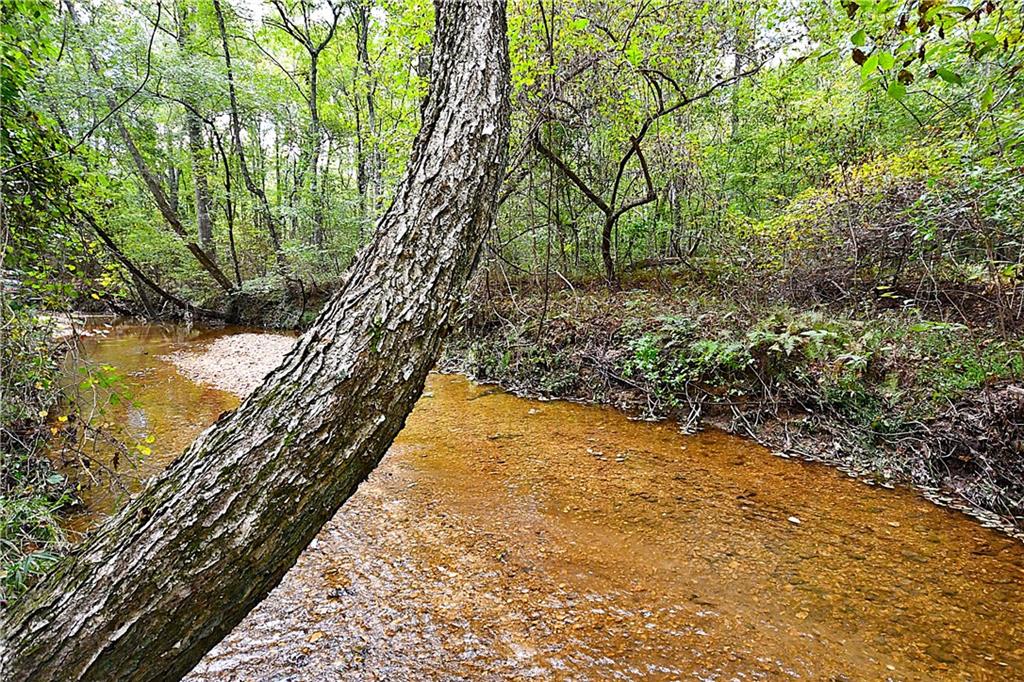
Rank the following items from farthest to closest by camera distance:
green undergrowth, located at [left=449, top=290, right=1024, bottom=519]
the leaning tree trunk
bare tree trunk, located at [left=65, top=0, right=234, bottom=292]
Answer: bare tree trunk, located at [left=65, top=0, right=234, bottom=292]
green undergrowth, located at [left=449, top=290, right=1024, bottom=519]
the leaning tree trunk

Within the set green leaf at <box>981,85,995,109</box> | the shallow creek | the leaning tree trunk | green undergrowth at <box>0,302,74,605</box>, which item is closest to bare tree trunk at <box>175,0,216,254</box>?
green undergrowth at <box>0,302,74,605</box>

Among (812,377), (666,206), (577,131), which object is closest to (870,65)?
(812,377)

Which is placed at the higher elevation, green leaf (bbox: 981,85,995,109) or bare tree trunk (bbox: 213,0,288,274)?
bare tree trunk (bbox: 213,0,288,274)

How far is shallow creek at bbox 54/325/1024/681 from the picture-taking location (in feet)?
7.23

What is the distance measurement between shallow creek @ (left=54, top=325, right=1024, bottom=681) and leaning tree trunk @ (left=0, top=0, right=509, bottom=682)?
1302 millimetres

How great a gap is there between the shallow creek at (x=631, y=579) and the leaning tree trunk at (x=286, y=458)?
1.30 metres

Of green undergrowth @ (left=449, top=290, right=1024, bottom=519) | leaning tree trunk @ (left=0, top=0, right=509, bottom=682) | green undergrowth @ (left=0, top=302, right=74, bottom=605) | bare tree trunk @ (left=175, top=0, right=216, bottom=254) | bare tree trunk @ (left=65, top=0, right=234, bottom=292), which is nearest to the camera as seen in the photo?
leaning tree trunk @ (left=0, top=0, right=509, bottom=682)

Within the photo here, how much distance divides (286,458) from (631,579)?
2275 mm

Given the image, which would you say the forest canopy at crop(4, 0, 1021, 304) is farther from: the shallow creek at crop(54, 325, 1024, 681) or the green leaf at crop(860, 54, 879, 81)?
the shallow creek at crop(54, 325, 1024, 681)

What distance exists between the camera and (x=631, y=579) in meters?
2.80

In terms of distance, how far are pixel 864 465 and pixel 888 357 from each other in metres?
1.04

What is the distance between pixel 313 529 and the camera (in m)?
1.28

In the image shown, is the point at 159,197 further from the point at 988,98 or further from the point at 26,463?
the point at 988,98

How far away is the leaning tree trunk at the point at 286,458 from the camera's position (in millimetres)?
1064
